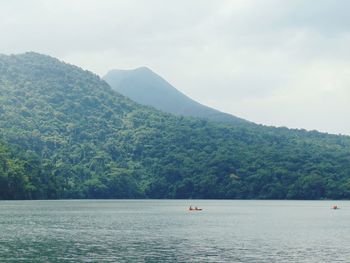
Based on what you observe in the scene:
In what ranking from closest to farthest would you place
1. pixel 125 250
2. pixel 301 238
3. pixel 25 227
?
pixel 125 250
pixel 301 238
pixel 25 227

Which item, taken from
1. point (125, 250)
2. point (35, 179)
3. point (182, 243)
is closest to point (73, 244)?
point (125, 250)

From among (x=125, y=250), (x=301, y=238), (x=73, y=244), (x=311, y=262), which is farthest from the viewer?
(x=301, y=238)

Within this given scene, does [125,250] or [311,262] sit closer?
[311,262]

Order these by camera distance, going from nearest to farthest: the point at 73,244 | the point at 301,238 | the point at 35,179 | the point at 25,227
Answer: the point at 73,244, the point at 301,238, the point at 25,227, the point at 35,179

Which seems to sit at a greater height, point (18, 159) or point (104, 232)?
point (18, 159)

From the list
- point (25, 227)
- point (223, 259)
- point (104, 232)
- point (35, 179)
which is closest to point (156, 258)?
point (223, 259)

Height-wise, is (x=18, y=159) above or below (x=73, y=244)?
above

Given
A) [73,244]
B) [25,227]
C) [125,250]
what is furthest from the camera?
[25,227]

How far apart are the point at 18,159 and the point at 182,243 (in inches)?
5457

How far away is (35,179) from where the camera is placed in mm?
196500

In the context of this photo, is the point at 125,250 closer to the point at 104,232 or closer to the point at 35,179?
the point at 104,232

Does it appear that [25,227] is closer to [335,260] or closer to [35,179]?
[335,260]

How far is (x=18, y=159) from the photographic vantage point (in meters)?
199

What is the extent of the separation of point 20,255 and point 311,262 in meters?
27.7
